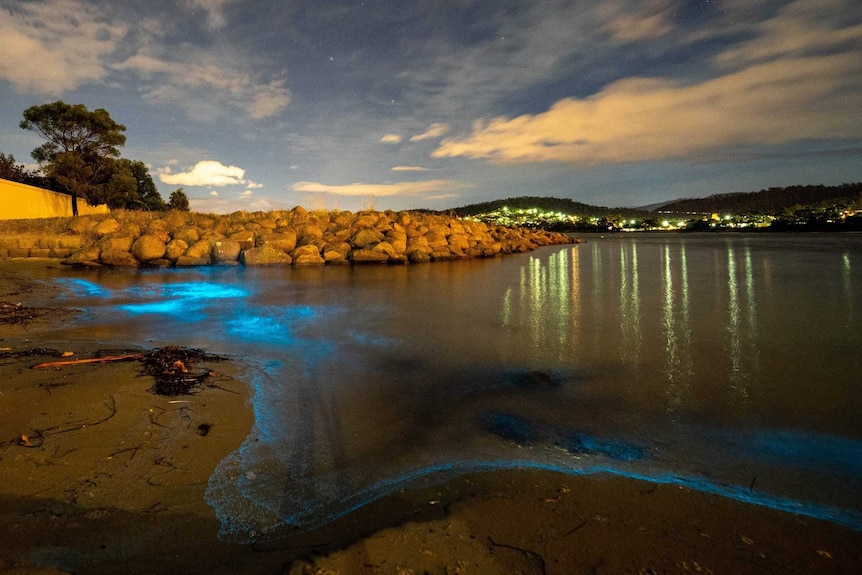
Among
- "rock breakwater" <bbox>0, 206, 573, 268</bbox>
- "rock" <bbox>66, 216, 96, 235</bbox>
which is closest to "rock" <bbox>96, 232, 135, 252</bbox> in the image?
"rock breakwater" <bbox>0, 206, 573, 268</bbox>

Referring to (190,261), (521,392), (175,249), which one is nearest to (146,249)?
(175,249)

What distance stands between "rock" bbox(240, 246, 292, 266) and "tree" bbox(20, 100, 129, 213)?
53.2 ft

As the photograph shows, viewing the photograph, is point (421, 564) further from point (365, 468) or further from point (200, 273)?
point (200, 273)

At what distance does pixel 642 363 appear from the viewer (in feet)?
19.6

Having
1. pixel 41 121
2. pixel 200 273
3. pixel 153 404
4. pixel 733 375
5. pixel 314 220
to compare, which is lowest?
pixel 733 375

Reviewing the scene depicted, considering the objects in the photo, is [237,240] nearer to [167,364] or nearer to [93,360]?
[93,360]

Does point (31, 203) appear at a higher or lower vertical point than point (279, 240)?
higher

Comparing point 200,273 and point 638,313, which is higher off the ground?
point 200,273

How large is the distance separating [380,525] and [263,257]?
2251 centimetres

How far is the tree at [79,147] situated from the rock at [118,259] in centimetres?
1248

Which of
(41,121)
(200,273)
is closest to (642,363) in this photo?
(200,273)

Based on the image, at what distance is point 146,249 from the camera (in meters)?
21.1

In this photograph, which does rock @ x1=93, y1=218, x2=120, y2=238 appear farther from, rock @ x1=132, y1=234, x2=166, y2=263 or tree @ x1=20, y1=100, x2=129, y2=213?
tree @ x1=20, y1=100, x2=129, y2=213

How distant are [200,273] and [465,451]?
62.1 ft
